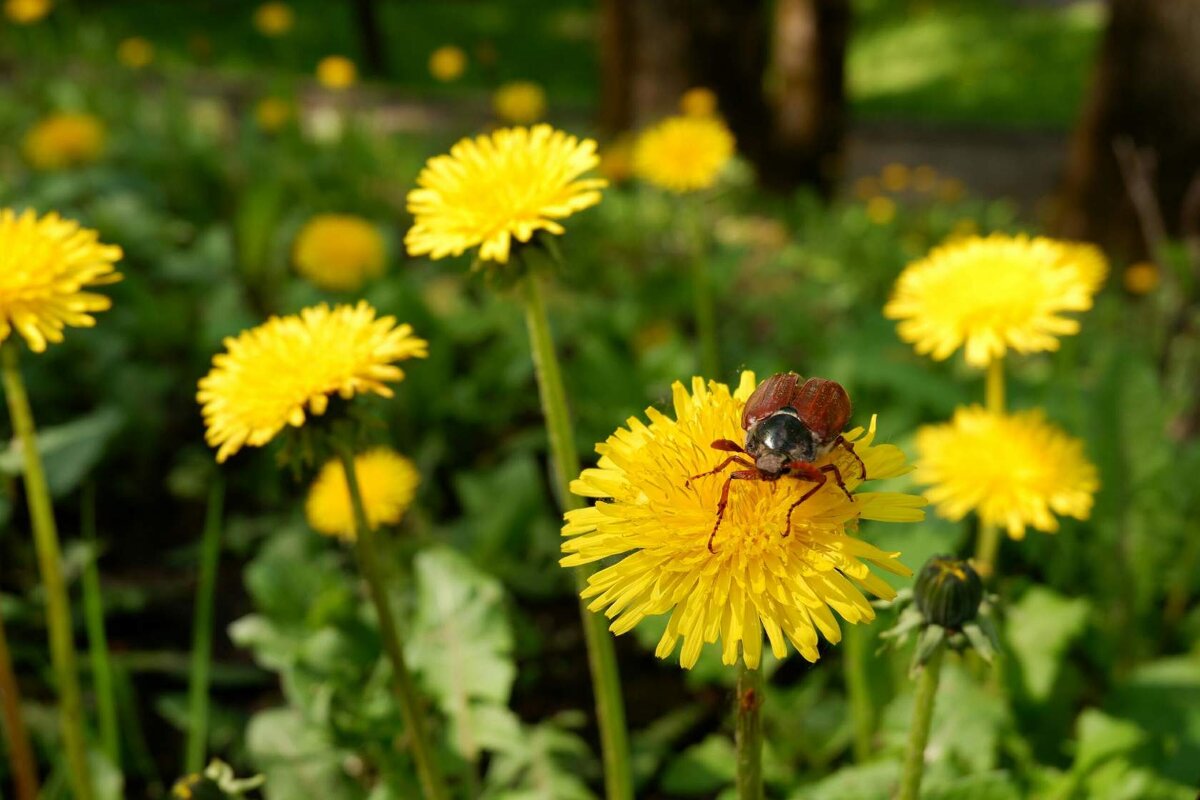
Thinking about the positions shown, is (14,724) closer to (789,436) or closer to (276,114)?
(789,436)

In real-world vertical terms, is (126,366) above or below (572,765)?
above

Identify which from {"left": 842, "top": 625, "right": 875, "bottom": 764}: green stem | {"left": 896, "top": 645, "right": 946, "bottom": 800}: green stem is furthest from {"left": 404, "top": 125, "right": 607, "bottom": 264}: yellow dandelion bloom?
{"left": 842, "top": 625, "right": 875, "bottom": 764}: green stem

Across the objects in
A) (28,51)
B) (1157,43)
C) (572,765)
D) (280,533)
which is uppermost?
(28,51)

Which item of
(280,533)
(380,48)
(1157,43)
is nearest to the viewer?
(280,533)

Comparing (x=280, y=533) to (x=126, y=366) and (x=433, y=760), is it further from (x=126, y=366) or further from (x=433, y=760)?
(x=433, y=760)

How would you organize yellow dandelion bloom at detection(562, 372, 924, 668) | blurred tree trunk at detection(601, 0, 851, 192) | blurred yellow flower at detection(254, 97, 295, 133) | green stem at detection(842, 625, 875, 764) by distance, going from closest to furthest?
yellow dandelion bloom at detection(562, 372, 924, 668)
green stem at detection(842, 625, 875, 764)
blurred yellow flower at detection(254, 97, 295, 133)
blurred tree trunk at detection(601, 0, 851, 192)

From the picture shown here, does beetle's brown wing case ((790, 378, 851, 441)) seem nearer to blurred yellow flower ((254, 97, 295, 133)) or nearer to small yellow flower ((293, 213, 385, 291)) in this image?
small yellow flower ((293, 213, 385, 291))

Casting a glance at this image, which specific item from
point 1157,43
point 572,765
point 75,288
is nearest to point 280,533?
point 572,765
